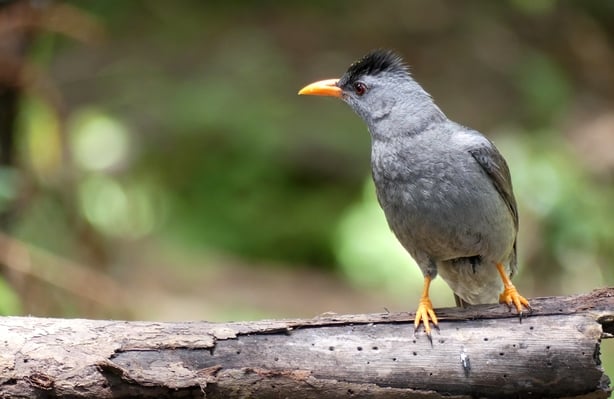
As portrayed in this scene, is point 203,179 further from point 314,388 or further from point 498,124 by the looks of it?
point 314,388

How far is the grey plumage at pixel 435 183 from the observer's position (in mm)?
5180

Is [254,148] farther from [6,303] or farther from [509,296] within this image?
[509,296]

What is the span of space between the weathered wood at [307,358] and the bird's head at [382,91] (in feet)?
5.18

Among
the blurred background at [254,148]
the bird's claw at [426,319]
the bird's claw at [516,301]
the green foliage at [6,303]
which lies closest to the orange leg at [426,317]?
the bird's claw at [426,319]

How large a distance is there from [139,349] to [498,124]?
384 inches

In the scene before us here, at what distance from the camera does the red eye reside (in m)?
5.88

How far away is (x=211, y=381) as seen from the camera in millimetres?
4355

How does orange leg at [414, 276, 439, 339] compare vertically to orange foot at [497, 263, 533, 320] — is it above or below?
below

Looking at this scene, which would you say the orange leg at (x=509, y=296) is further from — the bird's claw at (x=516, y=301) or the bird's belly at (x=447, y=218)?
the bird's belly at (x=447, y=218)

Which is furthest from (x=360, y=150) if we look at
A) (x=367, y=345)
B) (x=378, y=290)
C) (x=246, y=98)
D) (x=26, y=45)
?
(x=367, y=345)

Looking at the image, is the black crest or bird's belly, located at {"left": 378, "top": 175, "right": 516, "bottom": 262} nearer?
bird's belly, located at {"left": 378, "top": 175, "right": 516, "bottom": 262}

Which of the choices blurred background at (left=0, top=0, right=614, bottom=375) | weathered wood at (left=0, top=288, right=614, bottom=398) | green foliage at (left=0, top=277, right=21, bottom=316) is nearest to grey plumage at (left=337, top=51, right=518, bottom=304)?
weathered wood at (left=0, top=288, right=614, bottom=398)

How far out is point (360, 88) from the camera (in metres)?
5.90

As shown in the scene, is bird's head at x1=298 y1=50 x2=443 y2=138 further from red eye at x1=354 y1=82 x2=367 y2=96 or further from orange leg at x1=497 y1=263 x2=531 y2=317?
orange leg at x1=497 y1=263 x2=531 y2=317
